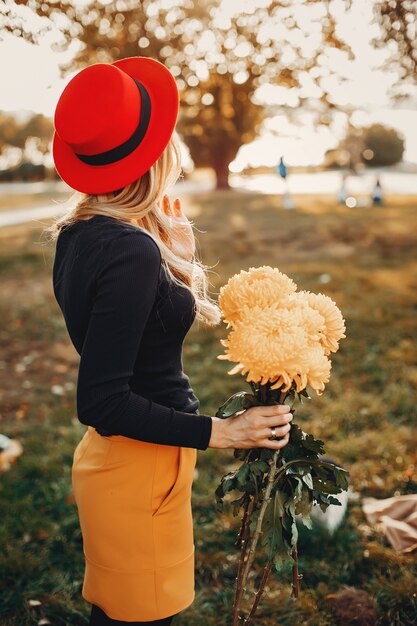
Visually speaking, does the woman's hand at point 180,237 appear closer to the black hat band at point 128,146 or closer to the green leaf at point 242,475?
the black hat band at point 128,146

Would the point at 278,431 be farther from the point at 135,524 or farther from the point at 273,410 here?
the point at 135,524

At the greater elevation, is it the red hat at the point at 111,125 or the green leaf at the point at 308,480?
the red hat at the point at 111,125

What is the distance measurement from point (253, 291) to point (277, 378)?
24 cm

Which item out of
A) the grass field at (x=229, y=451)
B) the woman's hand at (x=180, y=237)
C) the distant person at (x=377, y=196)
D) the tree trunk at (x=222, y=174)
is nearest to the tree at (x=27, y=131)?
the tree trunk at (x=222, y=174)

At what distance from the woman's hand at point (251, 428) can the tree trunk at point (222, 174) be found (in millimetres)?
19566

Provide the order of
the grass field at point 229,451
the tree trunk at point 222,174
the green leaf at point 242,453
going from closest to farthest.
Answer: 1. the green leaf at point 242,453
2. the grass field at point 229,451
3. the tree trunk at point 222,174

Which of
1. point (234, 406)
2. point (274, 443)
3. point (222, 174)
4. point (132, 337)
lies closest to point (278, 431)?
point (274, 443)

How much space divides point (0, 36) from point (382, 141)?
30.9m

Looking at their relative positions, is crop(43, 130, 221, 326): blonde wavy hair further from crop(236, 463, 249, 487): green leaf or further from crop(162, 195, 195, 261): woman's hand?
crop(236, 463, 249, 487): green leaf

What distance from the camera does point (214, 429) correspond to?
5.16 ft

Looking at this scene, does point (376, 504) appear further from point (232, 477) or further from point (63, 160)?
point (63, 160)

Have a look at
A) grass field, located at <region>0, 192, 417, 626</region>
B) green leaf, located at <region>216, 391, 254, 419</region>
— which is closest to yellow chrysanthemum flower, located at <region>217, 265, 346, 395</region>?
green leaf, located at <region>216, 391, 254, 419</region>

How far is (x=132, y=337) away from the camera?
4.63ft

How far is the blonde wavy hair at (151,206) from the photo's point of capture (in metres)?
1.55
